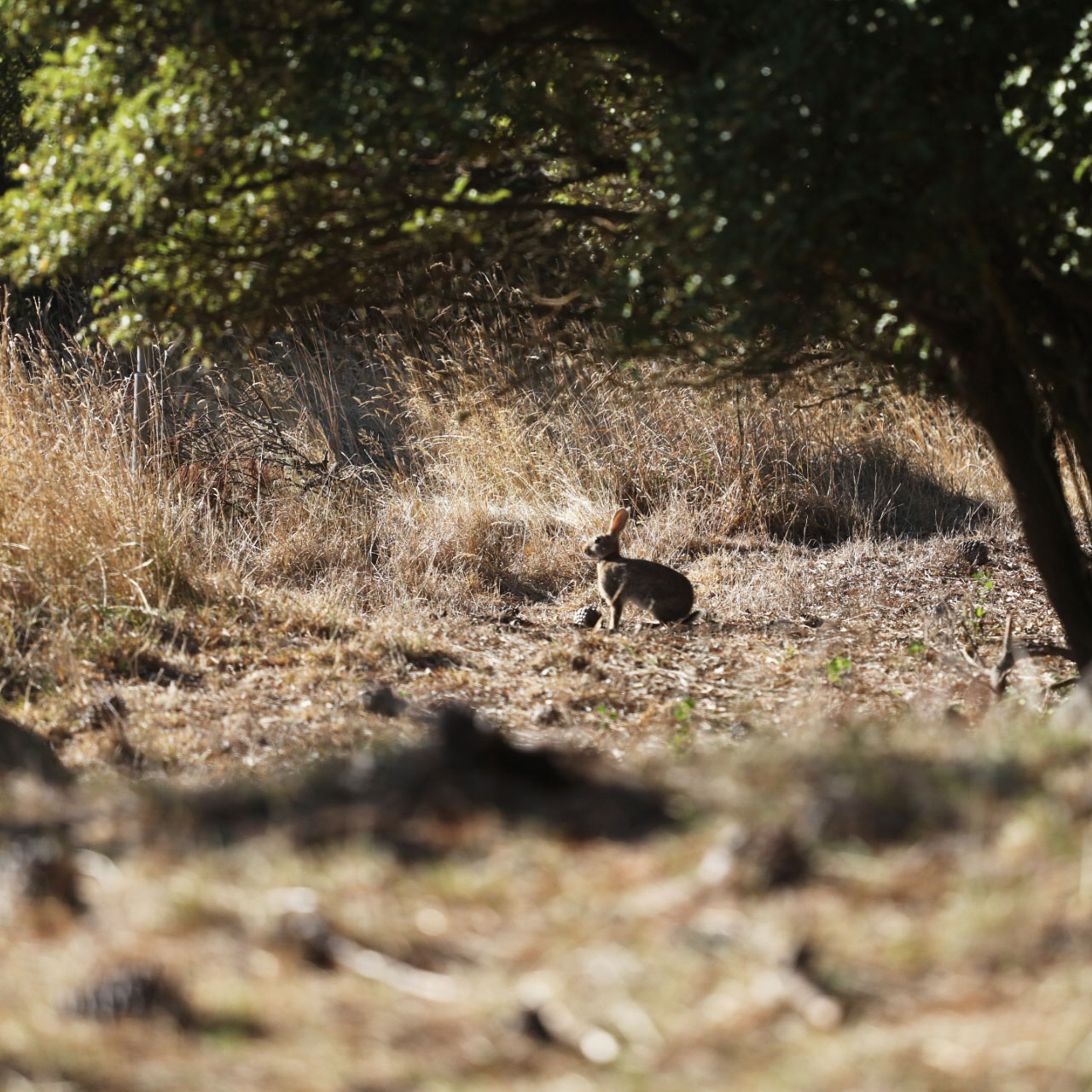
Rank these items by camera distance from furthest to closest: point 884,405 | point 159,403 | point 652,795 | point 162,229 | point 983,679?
point 884,405
point 159,403
point 983,679
point 162,229
point 652,795

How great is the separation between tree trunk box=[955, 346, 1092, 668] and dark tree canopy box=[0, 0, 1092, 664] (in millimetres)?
19

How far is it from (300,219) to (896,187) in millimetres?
2094

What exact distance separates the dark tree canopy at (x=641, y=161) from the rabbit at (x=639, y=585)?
2644 millimetres

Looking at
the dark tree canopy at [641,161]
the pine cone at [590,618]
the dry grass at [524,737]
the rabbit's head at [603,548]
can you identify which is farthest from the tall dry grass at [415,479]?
the dark tree canopy at [641,161]

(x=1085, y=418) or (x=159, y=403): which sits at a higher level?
(x=1085, y=418)

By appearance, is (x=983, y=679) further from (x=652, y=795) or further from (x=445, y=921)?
(x=445, y=921)

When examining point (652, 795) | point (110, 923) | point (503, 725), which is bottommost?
point (503, 725)

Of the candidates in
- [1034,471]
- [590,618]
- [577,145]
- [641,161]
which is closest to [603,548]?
[590,618]

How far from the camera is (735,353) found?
525cm

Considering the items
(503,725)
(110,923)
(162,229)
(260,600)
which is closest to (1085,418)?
(503,725)

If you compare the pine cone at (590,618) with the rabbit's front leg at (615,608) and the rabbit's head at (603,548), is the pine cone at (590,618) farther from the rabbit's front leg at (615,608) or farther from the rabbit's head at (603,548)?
the rabbit's head at (603,548)

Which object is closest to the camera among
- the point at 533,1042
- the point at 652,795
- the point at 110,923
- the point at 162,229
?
the point at 533,1042

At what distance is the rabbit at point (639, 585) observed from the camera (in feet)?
24.9

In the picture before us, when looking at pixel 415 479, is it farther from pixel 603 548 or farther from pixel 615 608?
pixel 615 608
